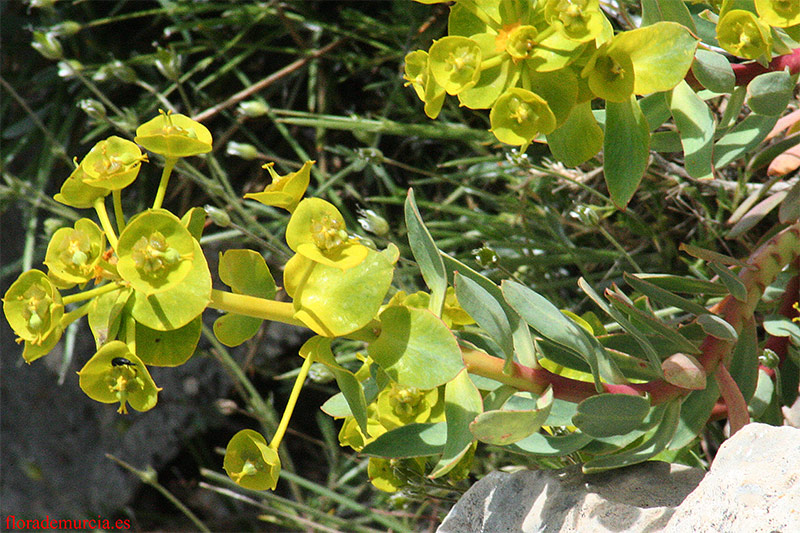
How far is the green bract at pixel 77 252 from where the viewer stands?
57cm

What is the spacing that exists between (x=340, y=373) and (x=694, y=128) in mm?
412

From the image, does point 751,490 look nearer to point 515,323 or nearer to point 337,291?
point 515,323

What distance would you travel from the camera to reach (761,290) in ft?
2.86

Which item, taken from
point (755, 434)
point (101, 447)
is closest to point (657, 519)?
point (755, 434)

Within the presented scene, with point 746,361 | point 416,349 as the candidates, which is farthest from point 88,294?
point 746,361

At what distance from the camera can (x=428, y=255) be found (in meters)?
0.67

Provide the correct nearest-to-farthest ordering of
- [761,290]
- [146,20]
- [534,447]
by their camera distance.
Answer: [534,447], [761,290], [146,20]

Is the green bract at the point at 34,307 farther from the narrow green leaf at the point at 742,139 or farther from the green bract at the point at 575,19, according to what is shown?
the narrow green leaf at the point at 742,139

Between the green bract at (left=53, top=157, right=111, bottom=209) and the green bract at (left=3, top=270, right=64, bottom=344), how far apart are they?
84mm

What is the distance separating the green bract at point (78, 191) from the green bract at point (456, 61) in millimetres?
313

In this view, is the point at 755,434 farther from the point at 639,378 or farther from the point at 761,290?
the point at 761,290

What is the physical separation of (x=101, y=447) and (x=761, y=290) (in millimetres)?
1802

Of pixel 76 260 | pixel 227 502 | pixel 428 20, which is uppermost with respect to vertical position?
pixel 76 260

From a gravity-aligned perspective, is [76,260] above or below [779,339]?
above
